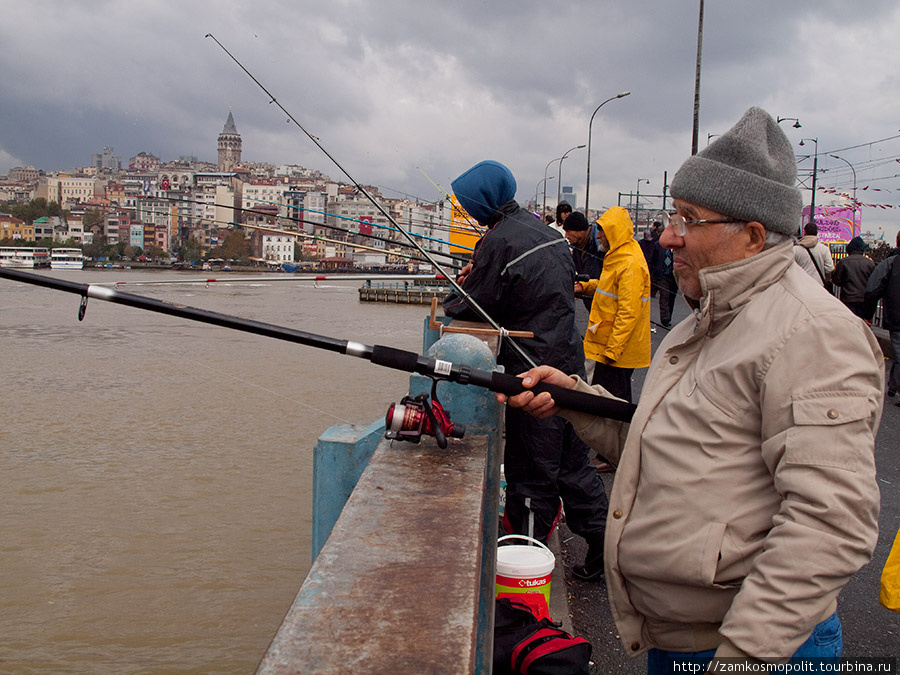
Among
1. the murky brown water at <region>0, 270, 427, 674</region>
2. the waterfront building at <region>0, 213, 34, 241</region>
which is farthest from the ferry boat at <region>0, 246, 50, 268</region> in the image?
the murky brown water at <region>0, 270, 427, 674</region>

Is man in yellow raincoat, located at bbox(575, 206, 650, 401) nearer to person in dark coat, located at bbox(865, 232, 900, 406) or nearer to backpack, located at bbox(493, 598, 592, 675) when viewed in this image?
backpack, located at bbox(493, 598, 592, 675)

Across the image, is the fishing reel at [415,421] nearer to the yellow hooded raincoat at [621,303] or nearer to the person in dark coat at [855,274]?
the yellow hooded raincoat at [621,303]

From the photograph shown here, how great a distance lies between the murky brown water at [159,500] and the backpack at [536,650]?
2.86 meters

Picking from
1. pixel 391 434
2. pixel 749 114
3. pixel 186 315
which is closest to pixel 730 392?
pixel 749 114

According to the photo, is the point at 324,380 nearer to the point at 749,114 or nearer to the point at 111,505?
the point at 111,505

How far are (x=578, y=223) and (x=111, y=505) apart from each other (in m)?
5.89

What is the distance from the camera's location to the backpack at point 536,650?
275 centimetres

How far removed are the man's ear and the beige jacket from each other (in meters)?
0.04

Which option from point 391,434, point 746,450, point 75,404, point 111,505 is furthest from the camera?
point 75,404

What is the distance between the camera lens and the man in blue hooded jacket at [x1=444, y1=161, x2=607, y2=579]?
12.8 feet

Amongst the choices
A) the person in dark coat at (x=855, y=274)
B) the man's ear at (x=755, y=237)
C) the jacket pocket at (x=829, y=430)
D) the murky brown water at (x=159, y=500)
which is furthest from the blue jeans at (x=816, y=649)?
the person in dark coat at (x=855, y=274)

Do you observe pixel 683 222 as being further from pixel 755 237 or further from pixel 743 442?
pixel 743 442

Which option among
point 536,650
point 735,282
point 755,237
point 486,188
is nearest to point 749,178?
point 755,237

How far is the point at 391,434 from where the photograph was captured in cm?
264
